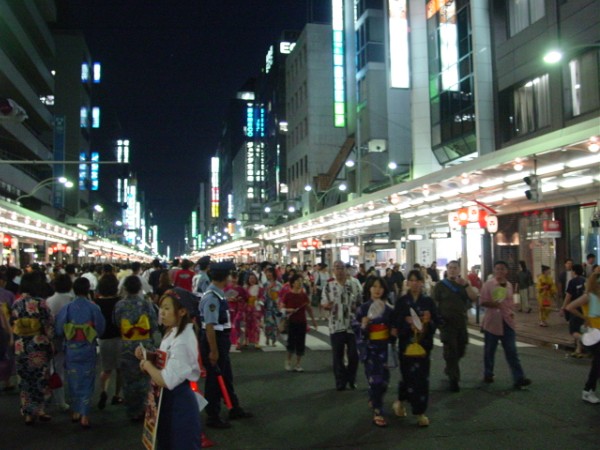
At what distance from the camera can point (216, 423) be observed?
7.23m

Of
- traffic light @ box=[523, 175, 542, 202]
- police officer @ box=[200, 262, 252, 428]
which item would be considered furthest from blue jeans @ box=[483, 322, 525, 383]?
traffic light @ box=[523, 175, 542, 202]

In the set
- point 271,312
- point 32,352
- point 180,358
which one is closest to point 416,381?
point 180,358

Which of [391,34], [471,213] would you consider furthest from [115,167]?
[471,213]

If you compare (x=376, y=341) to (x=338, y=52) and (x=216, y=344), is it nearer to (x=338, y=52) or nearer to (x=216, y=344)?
(x=216, y=344)

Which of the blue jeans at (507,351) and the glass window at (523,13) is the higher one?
the glass window at (523,13)

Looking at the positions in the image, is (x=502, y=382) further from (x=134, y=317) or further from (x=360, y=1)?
(x=360, y=1)

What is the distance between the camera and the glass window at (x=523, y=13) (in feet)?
82.4

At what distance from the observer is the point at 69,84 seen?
266 ft

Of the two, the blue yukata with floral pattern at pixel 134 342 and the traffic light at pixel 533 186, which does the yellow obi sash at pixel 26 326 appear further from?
the traffic light at pixel 533 186

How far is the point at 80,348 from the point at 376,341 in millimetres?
3546

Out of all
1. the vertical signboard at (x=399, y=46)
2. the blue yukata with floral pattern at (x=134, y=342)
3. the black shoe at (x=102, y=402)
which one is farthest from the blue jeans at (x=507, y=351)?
the vertical signboard at (x=399, y=46)

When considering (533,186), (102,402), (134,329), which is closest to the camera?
(134,329)

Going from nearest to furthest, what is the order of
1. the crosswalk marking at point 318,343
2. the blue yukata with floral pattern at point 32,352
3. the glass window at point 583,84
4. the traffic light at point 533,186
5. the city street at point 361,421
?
the city street at point 361,421, the blue yukata with floral pattern at point 32,352, the crosswalk marking at point 318,343, the traffic light at point 533,186, the glass window at point 583,84

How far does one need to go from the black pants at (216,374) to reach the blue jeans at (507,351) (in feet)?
13.7
